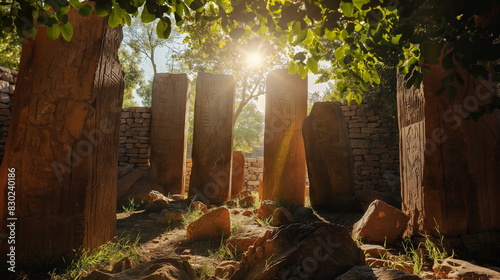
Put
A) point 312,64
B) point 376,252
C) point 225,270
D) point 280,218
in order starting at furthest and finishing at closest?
point 280,218
point 376,252
point 225,270
point 312,64

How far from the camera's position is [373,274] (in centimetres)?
156

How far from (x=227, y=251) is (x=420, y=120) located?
82.5 inches

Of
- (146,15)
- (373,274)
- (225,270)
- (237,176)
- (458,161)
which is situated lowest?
(225,270)

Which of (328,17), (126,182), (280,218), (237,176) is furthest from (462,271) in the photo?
(126,182)

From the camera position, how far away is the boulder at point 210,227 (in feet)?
10.9

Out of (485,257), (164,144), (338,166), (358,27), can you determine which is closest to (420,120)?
A: (485,257)

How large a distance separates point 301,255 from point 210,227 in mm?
1724

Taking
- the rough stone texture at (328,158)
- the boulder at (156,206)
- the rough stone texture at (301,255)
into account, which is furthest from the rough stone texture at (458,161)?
the boulder at (156,206)

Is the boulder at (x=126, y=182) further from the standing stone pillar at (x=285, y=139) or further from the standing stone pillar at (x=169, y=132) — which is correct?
the standing stone pillar at (x=285, y=139)

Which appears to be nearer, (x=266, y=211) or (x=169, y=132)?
(x=266, y=211)

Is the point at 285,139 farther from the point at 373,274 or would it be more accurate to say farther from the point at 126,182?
the point at 373,274

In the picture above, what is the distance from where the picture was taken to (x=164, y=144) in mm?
6457

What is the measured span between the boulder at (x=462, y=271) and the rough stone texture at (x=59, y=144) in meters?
2.53

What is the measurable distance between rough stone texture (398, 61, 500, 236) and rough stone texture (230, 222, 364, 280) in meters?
1.24
